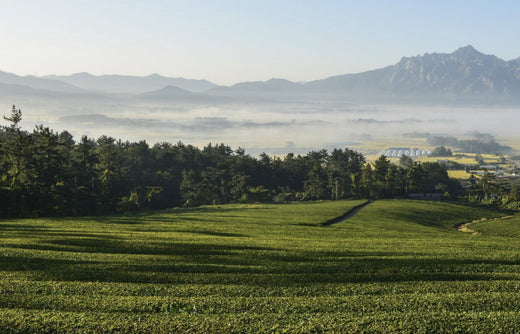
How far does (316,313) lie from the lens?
2339cm

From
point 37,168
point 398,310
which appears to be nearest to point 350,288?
point 398,310

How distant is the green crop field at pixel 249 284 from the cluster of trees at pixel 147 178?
141 ft

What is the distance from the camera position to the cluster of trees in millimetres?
96312

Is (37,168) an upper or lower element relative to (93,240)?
upper

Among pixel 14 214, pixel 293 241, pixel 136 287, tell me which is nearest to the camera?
pixel 136 287

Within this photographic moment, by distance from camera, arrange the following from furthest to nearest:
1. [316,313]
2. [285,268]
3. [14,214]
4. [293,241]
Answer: [14,214]
[293,241]
[285,268]
[316,313]

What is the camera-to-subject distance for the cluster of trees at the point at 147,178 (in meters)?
96.3

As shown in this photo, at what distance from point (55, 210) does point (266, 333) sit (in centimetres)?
8827

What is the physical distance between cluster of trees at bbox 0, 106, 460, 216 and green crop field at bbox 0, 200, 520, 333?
43046mm

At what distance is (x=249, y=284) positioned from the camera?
30.3 m

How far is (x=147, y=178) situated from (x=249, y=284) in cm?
14075

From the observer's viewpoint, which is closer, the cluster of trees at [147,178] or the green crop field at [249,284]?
the green crop field at [249,284]

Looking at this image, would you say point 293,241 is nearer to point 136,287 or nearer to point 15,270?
point 136,287

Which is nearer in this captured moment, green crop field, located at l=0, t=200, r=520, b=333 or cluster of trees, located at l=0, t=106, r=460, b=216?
green crop field, located at l=0, t=200, r=520, b=333
